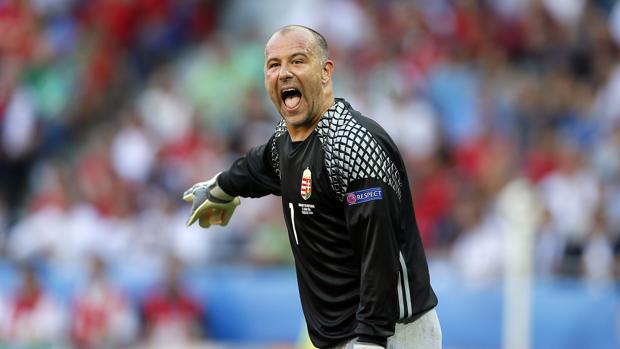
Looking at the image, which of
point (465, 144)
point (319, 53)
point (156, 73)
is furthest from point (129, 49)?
point (319, 53)

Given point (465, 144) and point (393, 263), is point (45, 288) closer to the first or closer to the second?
point (465, 144)

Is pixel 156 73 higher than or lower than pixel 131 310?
higher

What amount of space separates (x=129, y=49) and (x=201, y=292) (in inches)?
199

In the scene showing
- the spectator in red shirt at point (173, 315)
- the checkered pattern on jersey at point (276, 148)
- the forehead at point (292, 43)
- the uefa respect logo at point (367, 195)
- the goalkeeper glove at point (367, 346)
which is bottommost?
the goalkeeper glove at point (367, 346)

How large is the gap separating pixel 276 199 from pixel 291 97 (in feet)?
24.4

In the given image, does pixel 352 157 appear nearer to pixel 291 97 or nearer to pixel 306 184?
pixel 306 184

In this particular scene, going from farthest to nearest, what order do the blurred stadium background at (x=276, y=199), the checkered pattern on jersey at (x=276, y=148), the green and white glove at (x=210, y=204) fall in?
the blurred stadium background at (x=276, y=199)
the green and white glove at (x=210, y=204)
the checkered pattern on jersey at (x=276, y=148)

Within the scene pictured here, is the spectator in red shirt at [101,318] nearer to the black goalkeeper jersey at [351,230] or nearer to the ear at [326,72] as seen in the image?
the black goalkeeper jersey at [351,230]

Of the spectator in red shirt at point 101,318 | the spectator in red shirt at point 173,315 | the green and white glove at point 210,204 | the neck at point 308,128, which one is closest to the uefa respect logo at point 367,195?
the neck at point 308,128

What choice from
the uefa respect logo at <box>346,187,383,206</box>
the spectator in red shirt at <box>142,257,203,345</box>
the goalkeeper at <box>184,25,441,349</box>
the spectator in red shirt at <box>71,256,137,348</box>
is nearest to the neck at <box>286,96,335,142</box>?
the goalkeeper at <box>184,25,441,349</box>

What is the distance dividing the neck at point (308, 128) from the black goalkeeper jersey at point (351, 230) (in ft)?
0.08

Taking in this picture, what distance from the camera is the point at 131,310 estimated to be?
12.2 m

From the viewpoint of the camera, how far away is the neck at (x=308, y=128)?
521cm

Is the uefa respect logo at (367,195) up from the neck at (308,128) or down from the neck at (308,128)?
down
